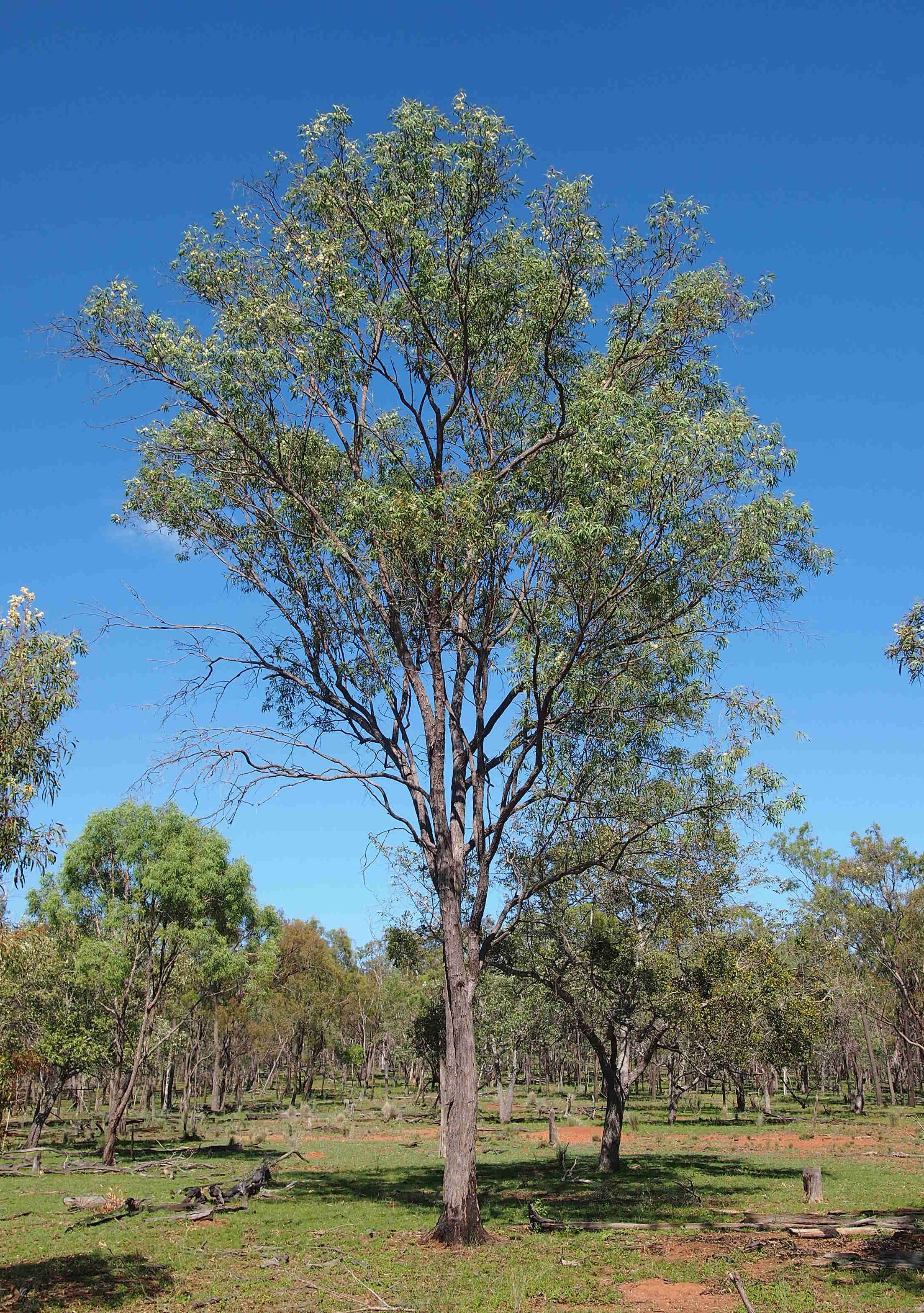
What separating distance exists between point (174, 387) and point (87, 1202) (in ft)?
51.2

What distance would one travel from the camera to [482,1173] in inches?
933

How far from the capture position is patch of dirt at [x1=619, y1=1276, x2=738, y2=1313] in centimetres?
995

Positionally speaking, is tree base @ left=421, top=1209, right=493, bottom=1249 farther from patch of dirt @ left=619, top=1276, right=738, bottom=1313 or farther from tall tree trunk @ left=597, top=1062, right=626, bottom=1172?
tall tree trunk @ left=597, top=1062, right=626, bottom=1172

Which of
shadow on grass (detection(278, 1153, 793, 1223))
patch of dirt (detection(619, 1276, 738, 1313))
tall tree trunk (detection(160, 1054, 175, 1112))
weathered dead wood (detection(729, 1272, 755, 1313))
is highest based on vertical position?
weathered dead wood (detection(729, 1272, 755, 1313))

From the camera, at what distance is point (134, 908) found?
31016mm

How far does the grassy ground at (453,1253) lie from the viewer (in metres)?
10.5

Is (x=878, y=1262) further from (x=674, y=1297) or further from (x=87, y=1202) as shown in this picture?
(x=87, y=1202)

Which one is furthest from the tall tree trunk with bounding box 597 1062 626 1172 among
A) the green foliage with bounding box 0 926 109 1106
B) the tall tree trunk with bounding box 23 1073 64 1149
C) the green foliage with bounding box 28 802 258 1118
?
the tall tree trunk with bounding box 23 1073 64 1149

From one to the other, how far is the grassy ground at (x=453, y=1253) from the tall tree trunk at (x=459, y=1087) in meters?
0.47

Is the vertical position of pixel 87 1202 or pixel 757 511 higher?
pixel 757 511

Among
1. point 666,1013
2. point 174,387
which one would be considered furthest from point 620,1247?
point 174,387

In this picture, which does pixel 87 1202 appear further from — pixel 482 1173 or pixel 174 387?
pixel 174 387

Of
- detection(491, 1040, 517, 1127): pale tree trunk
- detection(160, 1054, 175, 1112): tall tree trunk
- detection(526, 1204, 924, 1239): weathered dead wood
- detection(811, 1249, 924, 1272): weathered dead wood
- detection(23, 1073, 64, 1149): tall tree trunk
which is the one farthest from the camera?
detection(160, 1054, 175, 1112): tall tree trunk

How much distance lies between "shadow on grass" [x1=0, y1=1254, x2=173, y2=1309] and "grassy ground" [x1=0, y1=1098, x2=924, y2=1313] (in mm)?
44
